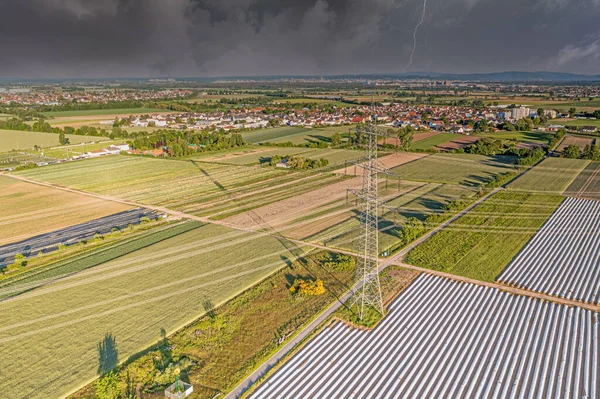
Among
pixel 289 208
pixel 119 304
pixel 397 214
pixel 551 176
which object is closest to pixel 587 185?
pixel 551 176

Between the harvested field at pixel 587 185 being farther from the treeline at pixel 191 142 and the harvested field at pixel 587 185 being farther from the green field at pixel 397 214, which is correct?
the treeline at pixel 191 142

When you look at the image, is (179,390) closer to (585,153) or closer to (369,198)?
(369,198)

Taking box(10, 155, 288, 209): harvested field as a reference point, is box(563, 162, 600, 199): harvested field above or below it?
below

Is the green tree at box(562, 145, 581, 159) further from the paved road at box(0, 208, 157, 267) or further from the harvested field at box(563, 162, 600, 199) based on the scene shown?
the paved road at box(0, 208, 157, 267)

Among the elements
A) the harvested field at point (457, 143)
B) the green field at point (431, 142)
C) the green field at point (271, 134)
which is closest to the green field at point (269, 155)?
the green field at point (271, 134)

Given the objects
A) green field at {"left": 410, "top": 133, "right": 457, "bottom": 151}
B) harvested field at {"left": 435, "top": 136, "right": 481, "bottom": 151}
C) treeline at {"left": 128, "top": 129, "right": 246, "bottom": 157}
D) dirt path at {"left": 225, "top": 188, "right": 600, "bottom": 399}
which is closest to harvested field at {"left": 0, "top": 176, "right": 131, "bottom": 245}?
dirt path at {"left": 225, "top": 188, "right": 600, "bottom": 399}
